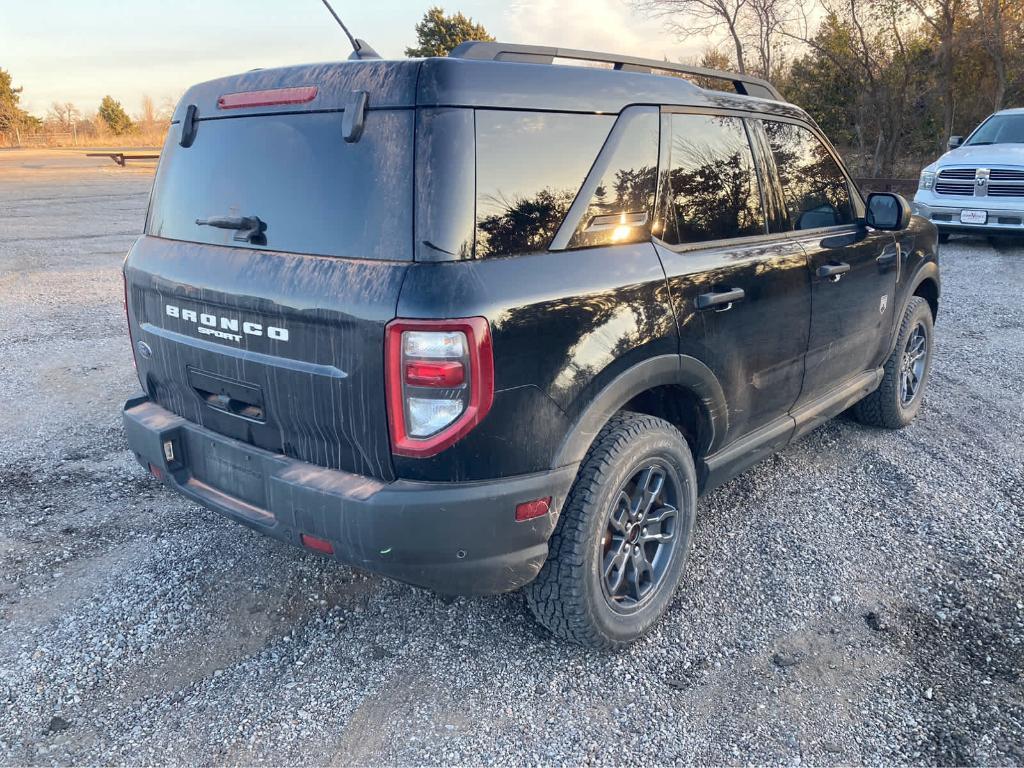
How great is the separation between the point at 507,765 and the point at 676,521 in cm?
116

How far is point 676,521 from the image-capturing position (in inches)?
119

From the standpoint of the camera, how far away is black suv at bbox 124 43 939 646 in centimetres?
222

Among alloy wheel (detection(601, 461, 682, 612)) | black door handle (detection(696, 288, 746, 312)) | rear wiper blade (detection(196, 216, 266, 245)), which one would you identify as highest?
rear wiper blade (detection(196, 216, 266, 245))

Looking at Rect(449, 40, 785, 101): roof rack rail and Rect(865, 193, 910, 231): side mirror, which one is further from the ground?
Rect(449, 40, 785, 101): roof rack rail

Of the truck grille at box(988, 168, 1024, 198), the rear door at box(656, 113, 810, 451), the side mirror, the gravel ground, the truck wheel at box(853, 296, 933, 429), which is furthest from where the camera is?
the truck grille at box(988, 168, 1024, 198)

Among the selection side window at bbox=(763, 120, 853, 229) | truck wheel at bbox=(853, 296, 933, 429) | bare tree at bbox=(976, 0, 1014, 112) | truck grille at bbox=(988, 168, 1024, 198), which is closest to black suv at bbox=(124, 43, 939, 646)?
side window at bbox=(763, 120, 853, 229)

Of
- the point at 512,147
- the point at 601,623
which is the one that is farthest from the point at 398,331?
the point at 601,623

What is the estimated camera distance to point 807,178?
3732mm

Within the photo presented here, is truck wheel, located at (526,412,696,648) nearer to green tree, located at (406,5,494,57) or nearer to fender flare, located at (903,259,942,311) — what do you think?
fender flare, located at (903,259,942,311)

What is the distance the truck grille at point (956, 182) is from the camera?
10797 mm

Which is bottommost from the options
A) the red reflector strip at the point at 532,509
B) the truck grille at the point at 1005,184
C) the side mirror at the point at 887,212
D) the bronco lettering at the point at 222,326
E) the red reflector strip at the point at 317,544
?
the red reflector strip at the point at 317,544

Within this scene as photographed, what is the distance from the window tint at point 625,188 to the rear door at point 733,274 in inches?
4.1

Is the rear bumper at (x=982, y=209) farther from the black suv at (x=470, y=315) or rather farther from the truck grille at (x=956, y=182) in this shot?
the black suv at (x=470, y=315)

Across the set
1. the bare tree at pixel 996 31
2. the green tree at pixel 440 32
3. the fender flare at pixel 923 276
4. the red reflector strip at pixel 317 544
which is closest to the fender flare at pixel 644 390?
the red reflector strip at pixel 317 544
